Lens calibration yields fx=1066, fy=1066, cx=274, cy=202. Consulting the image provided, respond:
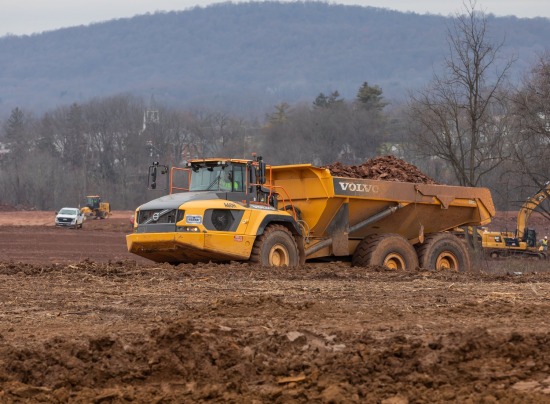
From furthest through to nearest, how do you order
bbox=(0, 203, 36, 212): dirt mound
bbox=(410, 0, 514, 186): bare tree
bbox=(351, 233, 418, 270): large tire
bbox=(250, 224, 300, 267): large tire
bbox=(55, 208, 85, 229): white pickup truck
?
bbox=(0, 203, 36, 212): dirt mound → bbox=(55, 208, 85, 229): white pickup truck → bbox=(410, 0, 514, 186): bare tree → bbox=(351, 233, 418, 270): large tire → bbox=(250, 224, 300, 267): large tire

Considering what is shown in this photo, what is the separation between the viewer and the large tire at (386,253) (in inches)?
815

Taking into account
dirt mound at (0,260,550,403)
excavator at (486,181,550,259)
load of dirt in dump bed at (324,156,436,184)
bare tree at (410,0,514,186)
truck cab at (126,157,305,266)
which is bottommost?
dirt mound at (0,260,550,403)

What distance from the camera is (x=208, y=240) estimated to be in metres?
18.5

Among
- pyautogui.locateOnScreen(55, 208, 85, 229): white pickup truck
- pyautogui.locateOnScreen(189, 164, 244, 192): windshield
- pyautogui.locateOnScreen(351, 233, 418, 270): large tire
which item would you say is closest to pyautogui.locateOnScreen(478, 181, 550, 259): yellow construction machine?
pyautogui.locateOnScreen(351, 233, 418, 270): large tire

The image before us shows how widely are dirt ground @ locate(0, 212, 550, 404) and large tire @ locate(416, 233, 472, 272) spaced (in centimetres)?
745

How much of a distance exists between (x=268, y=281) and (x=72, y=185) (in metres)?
78.1

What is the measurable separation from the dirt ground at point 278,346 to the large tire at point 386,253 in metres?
6.04

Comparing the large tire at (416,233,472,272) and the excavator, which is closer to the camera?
the large tire at (416,233,472,272)

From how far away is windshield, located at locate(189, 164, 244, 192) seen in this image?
1948 centimetres

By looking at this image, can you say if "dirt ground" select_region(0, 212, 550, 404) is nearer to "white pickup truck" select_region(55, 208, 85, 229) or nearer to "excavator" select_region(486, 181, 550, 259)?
"excavator" select_region(486, 181, 550, 259)

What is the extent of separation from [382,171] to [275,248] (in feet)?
12.2

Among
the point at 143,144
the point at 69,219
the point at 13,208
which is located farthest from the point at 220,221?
the point at 143,144

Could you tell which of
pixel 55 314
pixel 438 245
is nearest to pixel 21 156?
pixel 438 245

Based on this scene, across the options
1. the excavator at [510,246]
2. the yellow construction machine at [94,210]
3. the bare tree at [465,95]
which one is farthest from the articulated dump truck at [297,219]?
the yellow construction machine at [94,210]
